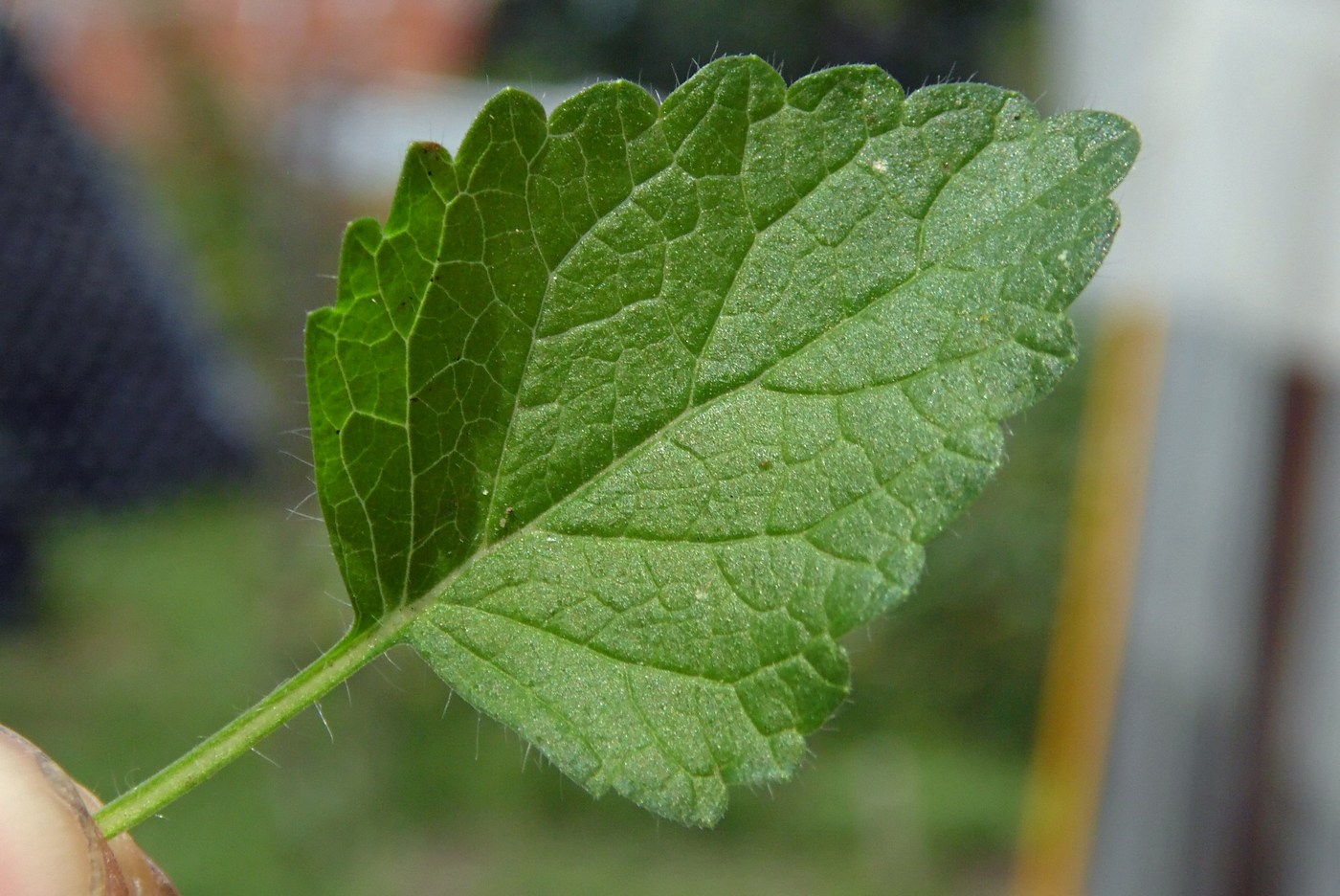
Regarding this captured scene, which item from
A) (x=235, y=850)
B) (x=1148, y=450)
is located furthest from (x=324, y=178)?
(x=1148, y=450)

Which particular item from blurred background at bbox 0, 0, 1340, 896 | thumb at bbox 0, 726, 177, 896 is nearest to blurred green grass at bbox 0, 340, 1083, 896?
blurred background at bbox 0, 0, 1340, 896

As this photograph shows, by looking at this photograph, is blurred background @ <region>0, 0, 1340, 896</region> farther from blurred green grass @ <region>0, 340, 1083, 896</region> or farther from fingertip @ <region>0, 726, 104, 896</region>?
fingertip @ <region>0, 726, 104, 896</region>

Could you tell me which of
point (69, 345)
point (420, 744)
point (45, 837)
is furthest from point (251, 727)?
point (69, 345)

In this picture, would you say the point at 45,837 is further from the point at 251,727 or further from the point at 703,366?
the point at 703,366

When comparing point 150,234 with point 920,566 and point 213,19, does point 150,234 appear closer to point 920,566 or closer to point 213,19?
point 213,19

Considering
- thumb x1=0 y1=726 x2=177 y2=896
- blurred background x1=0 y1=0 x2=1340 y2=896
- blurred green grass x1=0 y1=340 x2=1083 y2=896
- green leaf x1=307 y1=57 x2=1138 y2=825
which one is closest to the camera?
green leaf x1=307 y1=57 x2=1138 y2=825
